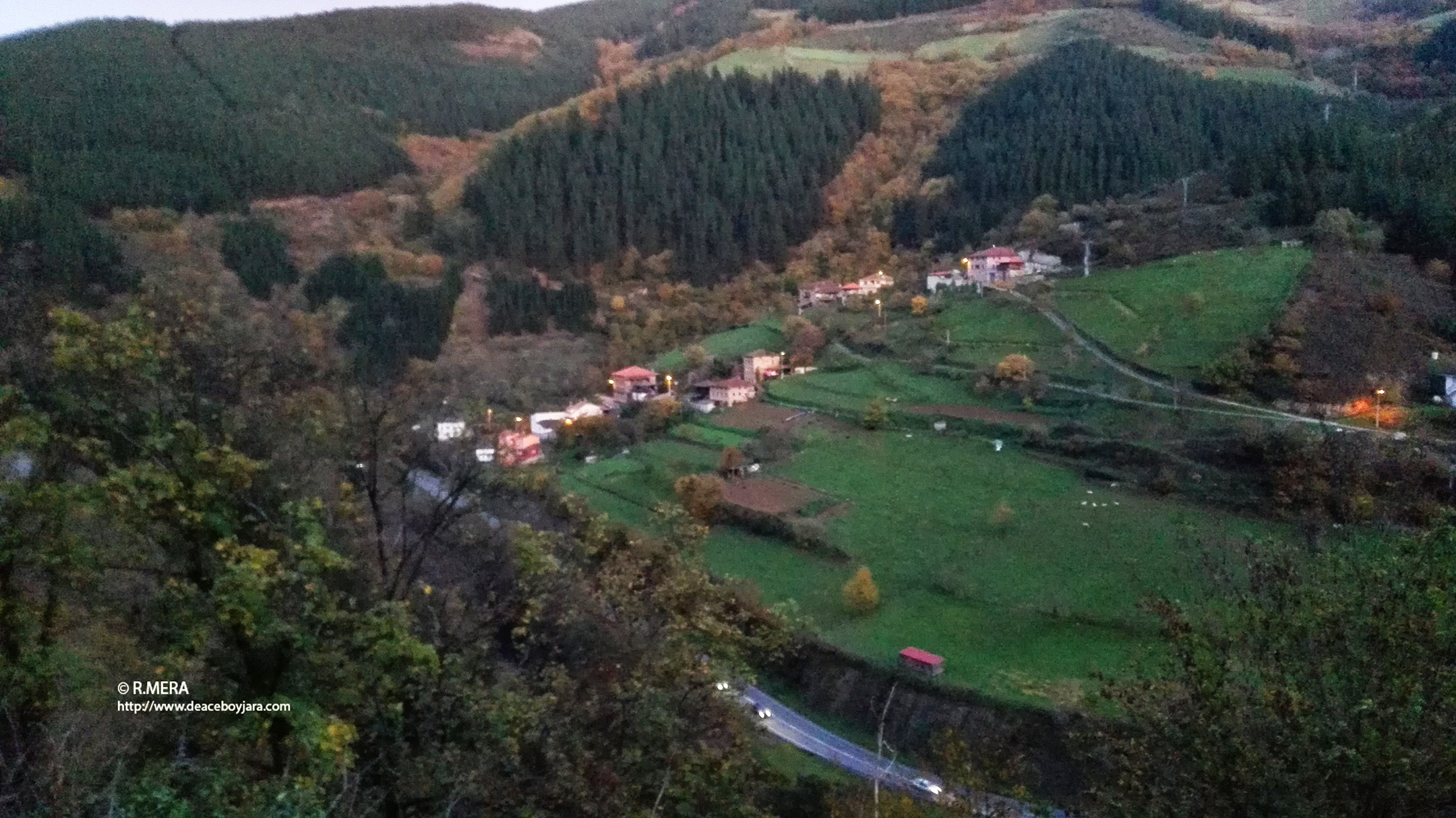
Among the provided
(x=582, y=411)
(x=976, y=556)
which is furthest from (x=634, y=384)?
(x=976, y=556)

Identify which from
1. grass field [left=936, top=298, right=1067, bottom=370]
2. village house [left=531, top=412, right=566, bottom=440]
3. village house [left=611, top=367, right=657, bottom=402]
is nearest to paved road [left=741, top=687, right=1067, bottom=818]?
grass field [left=936, top=298, right=1067, bottom=370]

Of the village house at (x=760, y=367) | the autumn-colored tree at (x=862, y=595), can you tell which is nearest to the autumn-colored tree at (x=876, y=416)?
the village house at (x=760, y=367)

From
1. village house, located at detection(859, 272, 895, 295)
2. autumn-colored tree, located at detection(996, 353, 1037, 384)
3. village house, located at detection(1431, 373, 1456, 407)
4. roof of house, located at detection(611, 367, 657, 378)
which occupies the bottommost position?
roof of house, located at detection(611, 367, 657, 378)

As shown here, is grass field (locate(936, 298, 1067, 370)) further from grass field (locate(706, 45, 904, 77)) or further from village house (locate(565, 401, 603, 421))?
grass field (locate(706, 45, 904, 77))

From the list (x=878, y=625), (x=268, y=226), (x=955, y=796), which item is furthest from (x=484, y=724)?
(x=268, y=226)

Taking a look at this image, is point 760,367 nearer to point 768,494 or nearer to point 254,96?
point 768,494

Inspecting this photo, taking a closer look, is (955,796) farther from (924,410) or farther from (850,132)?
(850,132)
